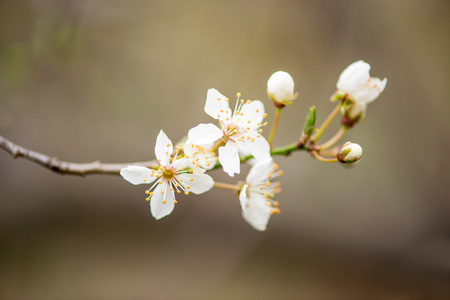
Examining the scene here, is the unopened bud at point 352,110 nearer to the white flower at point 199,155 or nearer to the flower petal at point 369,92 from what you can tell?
the flower petal at point 369,92

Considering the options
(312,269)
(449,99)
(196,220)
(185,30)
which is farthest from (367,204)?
(185,30)

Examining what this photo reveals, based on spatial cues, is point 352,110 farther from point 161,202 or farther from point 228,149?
point 161,202

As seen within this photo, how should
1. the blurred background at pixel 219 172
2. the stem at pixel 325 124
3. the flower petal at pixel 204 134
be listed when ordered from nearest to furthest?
the flower petal at pixel 204 134, the stem at pixel 325 124, the blurred background at pixel 219 172

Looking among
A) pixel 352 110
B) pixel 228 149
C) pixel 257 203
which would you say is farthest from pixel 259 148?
pixel 352 110

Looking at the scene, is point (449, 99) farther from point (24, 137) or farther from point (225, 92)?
point (24, 137)

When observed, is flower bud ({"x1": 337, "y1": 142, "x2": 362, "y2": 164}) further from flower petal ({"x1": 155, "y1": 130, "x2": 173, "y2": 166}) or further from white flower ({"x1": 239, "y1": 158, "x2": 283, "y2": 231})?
flower petal ({"x1": 155, "y1": 130, "x2": 173, "y2": 166})

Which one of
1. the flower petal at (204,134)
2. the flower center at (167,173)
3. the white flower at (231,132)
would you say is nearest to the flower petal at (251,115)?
the white flower at (231,132)
